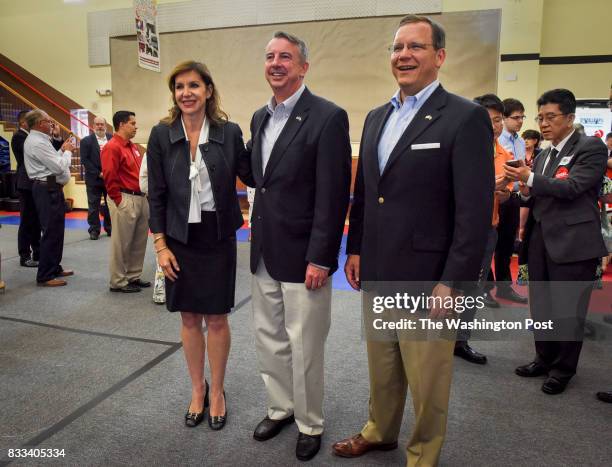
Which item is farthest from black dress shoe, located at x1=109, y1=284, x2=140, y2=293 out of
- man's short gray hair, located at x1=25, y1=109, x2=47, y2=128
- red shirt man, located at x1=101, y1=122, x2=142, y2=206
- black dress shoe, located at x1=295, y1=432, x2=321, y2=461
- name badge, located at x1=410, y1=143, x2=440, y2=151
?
name badge, located at x1=410, y1=143, x2=440, y2=151

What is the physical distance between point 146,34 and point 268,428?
579 cm

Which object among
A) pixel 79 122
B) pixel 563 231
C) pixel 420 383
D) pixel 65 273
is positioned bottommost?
pixel 65 273

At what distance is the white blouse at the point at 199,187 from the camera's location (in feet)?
6.53

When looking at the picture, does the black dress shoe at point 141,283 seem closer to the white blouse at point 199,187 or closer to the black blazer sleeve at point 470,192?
the white blouse at point 199,187

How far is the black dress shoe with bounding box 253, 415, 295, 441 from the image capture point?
202cm

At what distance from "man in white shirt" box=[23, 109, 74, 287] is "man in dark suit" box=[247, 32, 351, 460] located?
10.4 ft

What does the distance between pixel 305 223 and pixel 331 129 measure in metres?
0.36

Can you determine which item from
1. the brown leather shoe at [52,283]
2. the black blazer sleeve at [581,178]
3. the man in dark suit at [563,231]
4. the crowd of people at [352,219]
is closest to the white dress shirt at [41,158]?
the brown leather shoe at [52,283]

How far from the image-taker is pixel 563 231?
8.18 feet

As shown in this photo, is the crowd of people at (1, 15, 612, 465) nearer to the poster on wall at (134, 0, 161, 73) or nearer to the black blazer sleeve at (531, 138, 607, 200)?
the black blazer sleeve at (531, 138, 607, 200)

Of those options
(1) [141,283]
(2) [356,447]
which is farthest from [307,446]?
(1) [141,283]

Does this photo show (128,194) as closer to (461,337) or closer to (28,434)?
Answer: (28,434)

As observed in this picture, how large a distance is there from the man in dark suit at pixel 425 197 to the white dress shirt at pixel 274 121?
12.8 inches

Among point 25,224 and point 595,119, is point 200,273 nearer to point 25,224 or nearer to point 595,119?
point 25,224
